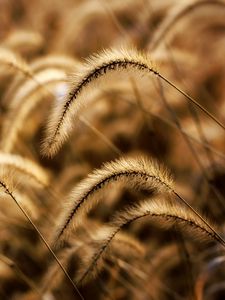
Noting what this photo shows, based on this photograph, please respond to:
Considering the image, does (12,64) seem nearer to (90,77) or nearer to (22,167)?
Result: (22,167)

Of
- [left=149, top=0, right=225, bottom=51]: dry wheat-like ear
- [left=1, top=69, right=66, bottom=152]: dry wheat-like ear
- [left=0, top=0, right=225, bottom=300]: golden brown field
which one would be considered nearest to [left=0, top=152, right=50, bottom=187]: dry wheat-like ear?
[left=0, top=0, right=225, bottom=300]: golden brown field

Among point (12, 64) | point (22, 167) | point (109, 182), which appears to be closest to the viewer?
point (109, 182)

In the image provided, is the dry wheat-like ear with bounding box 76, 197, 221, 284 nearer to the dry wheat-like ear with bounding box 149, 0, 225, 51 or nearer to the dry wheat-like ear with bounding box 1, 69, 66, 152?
the dry wheat-like ear with bounding box 1, 69, 66, 152

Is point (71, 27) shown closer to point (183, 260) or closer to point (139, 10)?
point (139, 10)

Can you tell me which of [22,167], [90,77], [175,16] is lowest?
[22,167]

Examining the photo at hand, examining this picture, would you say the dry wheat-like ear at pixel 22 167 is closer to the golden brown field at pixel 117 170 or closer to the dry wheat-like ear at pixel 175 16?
the golden brown field at pixel 117 170

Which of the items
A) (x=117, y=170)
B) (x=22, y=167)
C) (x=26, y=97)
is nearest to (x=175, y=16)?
(x=26, y=97)
